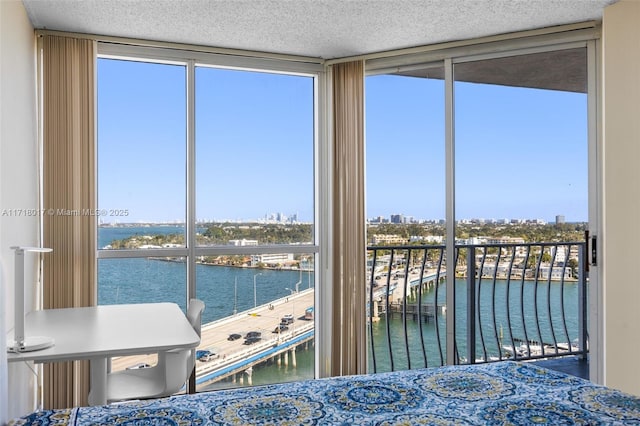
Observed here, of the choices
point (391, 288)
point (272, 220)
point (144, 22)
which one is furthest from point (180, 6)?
point (391, 288)

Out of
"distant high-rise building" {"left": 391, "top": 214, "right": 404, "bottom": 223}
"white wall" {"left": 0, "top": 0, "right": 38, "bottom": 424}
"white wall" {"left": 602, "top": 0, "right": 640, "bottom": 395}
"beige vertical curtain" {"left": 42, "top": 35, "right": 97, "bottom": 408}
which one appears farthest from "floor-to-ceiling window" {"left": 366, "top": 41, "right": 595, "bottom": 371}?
"white wall" {"left": 0, "top": 0, "right": 38, "bottom": 424}

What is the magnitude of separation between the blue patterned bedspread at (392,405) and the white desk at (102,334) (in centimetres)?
37

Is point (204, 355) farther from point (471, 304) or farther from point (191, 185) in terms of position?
point (471, 304)

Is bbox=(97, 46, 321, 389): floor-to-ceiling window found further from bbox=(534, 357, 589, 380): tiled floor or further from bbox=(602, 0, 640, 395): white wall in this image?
bbox=(602, 0, 640, 395): white wall

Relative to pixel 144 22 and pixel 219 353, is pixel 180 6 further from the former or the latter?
pixel 219 353

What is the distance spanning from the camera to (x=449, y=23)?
10.8 ft

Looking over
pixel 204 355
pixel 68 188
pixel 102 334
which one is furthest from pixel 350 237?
pixel 102 334

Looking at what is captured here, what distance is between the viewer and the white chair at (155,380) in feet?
8.48

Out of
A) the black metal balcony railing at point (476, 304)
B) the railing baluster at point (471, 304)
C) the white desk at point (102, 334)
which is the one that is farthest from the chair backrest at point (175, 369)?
the railing baluster at point (471, 304)

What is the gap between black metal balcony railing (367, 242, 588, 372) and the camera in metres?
3.91

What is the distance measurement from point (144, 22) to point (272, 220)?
1607 mm

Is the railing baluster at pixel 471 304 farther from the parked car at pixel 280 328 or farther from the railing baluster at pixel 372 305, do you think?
the parked car at pixel 280 328

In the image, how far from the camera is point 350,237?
13.0 ft

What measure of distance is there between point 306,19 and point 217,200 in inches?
56.1
